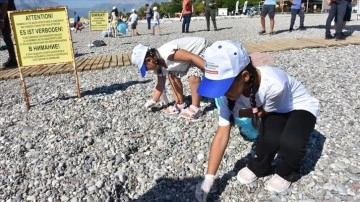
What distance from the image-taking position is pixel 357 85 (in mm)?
5336

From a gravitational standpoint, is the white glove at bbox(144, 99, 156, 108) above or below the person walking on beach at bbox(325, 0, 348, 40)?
below

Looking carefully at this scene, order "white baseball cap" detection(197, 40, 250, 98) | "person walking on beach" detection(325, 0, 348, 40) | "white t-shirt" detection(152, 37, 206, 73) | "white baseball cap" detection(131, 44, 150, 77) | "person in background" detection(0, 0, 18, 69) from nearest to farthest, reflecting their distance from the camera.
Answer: "white baseball cap" detection(197, 40, 250, 98), "white baseball cap" detection(131, 44, 150, 77), "white t-shirt" detection(152, 37, 206, 73), "person in background" detection(0, 0, 18, 69), "person walking on beach" detection(325, 0, 348, 40)

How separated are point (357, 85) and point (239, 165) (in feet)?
10.0

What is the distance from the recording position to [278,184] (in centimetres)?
286

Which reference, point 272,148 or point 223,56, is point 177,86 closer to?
point 272,148

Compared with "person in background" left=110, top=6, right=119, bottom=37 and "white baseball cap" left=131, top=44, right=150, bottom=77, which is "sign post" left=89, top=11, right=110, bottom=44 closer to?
"person in background" left=110, top=6, right=119, bottom=37

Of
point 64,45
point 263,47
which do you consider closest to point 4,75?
point 64,45

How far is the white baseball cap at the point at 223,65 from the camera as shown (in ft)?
7.52

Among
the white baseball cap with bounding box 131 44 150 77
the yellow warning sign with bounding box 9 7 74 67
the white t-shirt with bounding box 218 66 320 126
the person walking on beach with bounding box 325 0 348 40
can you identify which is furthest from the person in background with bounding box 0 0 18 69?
the person walking on beach with bounding box 325 0 348 40

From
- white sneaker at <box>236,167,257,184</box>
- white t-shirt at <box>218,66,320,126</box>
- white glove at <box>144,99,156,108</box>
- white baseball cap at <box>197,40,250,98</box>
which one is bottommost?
white sneaker at <box>236,167,257,184</box>

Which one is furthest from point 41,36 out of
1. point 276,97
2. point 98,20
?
point 98,20

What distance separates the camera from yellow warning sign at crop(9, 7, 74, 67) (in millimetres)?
5164

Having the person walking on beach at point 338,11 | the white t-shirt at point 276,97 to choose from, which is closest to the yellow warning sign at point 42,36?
the white t-shirt at point 276,97

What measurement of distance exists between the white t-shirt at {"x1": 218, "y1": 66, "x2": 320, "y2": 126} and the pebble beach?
628 millimetres
